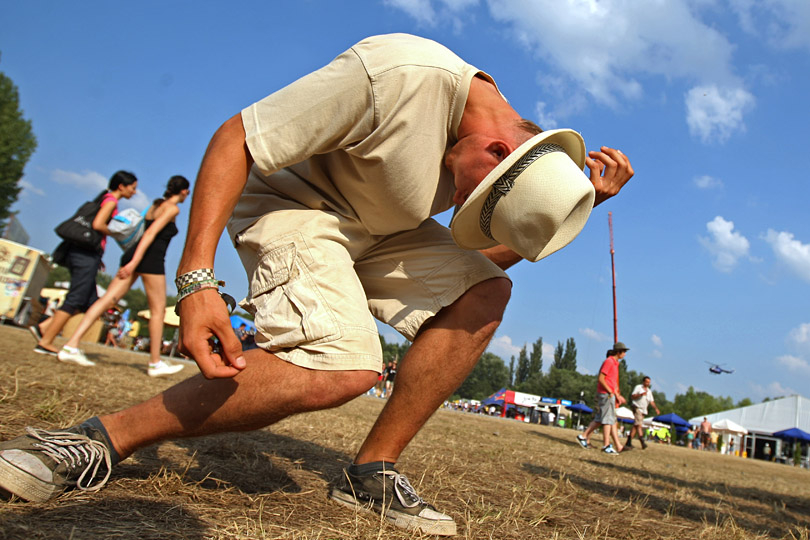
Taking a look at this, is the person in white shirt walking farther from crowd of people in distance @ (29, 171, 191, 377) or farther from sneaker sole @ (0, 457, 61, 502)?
sneaker sole @ (0, 457, 61, 502)

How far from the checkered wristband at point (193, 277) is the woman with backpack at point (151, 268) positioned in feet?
15.6

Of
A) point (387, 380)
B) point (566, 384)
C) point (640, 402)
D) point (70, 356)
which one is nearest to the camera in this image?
point (70, 356)

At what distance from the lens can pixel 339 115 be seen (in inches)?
68.9

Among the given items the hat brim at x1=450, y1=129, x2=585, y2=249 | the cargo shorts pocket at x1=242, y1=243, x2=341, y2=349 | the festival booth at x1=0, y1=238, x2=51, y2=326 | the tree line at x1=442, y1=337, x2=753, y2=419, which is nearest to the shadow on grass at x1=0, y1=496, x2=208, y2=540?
the cargo shorts pocket at x1=242, y1=243, x2=341, y2=349

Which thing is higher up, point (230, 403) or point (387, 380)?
point (387, 380)

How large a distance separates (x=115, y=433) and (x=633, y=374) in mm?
112192

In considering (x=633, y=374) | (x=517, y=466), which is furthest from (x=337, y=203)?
(x=633, y=374)

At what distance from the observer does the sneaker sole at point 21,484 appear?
147 centimetres

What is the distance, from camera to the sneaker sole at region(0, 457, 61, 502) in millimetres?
1473

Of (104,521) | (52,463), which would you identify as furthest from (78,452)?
(104,521)

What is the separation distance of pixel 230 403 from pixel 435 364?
0.81 metres

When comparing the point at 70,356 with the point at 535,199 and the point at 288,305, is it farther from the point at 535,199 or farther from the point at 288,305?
the point at 535,199

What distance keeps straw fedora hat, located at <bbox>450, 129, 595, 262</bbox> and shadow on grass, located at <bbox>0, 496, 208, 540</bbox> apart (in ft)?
4.21

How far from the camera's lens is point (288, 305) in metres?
1.85
